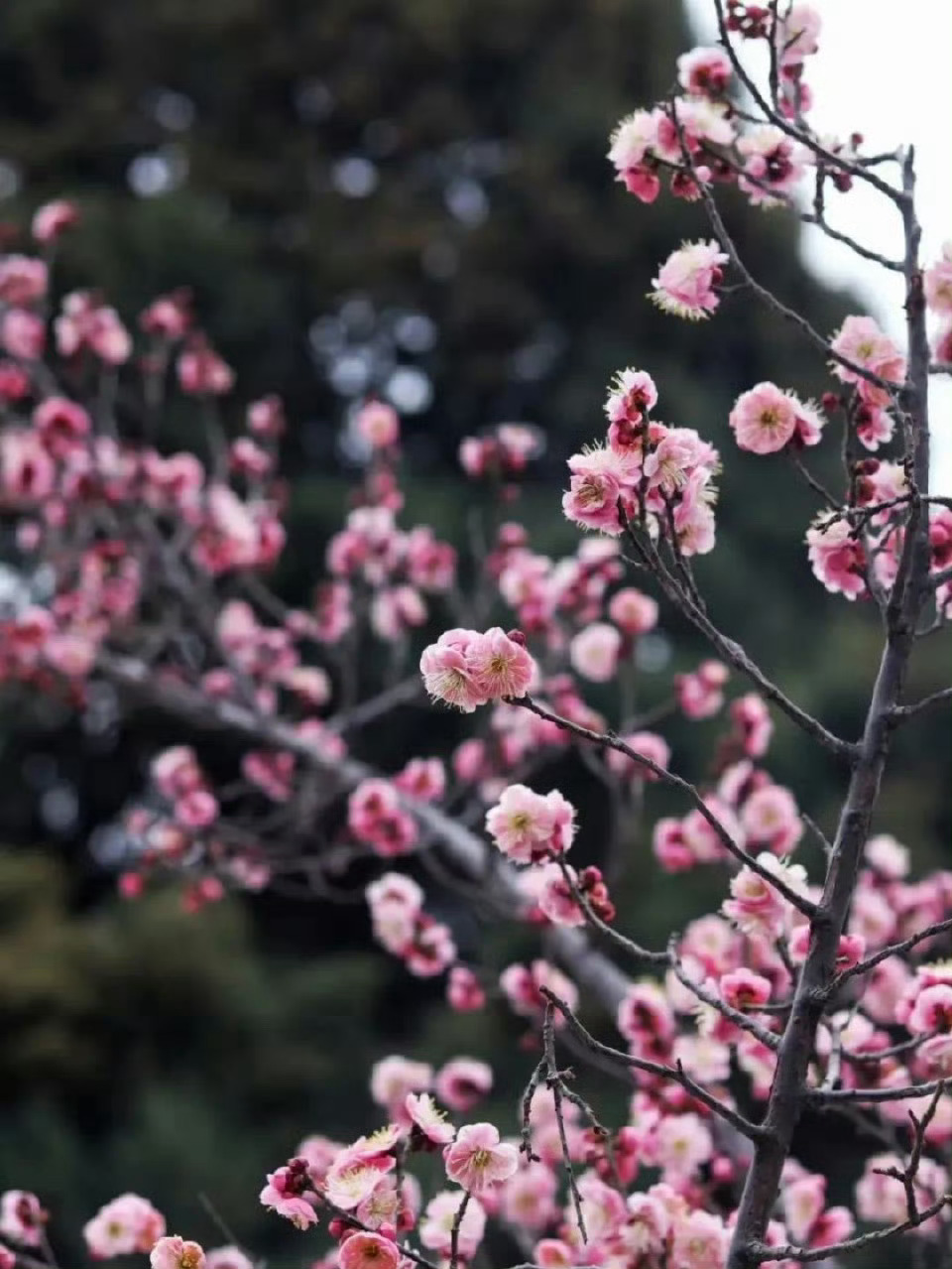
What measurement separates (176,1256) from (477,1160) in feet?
0.96

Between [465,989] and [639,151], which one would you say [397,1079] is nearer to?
[465,989]

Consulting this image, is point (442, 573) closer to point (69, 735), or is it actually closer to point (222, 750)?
point (222, 750)

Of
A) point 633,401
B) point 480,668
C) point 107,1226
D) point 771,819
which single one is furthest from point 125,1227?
point 633,401

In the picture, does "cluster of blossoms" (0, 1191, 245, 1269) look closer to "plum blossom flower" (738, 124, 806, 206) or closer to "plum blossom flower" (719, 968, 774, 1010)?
"plum blossom flower" (719, 968, 774, 1010)

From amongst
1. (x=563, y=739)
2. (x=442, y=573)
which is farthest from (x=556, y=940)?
(x=442, y=573)

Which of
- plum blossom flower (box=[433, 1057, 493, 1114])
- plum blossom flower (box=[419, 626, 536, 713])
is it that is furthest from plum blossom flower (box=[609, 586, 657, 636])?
plum blossom flower (box=[419, 626, 536, 713])

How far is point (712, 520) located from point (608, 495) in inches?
7.1

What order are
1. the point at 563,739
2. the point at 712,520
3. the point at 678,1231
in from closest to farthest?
the point at 712,520 → the point at 678,1231 → the point at 563,739

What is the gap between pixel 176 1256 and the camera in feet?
4.63

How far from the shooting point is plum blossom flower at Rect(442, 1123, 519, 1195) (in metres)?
1.38

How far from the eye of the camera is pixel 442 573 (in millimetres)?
3734

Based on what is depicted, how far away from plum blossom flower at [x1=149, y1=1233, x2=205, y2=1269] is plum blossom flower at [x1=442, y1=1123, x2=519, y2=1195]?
0.25 metres

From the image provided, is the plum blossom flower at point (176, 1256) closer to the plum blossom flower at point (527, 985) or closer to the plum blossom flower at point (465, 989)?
the plum blossom flower at point (527, 985)

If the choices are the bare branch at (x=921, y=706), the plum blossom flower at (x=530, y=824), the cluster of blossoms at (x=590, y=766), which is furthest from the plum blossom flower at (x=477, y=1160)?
the bare branch at (x=921, y=706)
